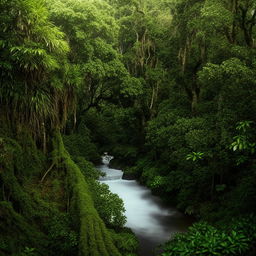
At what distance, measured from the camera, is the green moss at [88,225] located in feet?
24.0

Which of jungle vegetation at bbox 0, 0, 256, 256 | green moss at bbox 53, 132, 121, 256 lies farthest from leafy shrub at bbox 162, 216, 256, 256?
green moss at bbox 53, 132, 121, 256

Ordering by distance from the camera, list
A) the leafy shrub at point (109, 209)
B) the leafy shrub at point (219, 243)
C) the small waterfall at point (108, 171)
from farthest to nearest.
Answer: the small waterfall at point (108, 171), the leafy shrub at point (109, 209), the leafy shrub at point (219, 243)

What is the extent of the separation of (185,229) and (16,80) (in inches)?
353

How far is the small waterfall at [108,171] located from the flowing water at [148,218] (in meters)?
1.94

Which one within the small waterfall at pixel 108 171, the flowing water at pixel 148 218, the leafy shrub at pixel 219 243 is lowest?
the flowing water at pixel 148 218

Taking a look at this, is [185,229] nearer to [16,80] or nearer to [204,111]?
[204,111]

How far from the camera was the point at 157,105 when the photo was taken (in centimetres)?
2136

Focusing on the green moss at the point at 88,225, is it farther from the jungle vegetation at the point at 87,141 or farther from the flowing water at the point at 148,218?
the flowing water at the point at 148,218

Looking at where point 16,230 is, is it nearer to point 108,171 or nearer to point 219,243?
point 219,243

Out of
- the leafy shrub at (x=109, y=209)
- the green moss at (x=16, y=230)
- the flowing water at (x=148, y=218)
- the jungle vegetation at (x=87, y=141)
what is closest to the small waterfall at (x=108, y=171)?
the flowing water at (x=148, y=218)

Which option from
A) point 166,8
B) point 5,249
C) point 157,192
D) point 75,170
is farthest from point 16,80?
point 166,8

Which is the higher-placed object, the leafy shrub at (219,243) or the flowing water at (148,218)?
the leafy shrub at (219,243)

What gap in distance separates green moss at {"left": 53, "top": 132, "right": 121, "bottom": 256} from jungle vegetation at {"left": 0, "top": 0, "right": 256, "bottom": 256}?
0.09 feet

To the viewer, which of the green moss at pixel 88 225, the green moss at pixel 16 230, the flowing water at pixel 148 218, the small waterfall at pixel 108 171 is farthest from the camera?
the small waterfall at pixel 108 171
